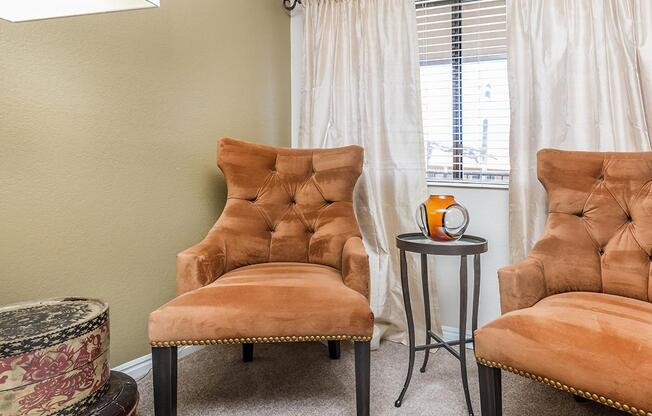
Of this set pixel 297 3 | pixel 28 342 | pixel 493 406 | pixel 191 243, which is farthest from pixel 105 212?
pixel 297 3

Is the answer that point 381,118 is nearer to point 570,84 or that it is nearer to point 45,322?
point 570,84

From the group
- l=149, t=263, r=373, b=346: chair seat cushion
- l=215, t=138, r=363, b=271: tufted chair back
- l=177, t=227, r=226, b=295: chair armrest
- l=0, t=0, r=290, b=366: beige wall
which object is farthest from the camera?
l=215, t=138, r=363, b=271: tufted chair back

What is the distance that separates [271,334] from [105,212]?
2.89 ft

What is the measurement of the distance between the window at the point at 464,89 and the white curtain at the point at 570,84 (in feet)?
0.66

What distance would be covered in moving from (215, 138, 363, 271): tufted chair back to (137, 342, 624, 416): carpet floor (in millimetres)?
512

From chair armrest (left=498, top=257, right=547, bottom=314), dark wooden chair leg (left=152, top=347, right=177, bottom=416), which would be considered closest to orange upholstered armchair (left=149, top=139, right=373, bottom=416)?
dark wooden chair leg (left=152, top=347, right=177, bottom=416)

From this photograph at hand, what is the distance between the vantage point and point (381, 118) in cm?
236

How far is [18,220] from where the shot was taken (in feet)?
4.65

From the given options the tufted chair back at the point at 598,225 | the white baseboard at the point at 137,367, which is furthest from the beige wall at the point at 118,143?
the tufted chair back at the point at 598,225

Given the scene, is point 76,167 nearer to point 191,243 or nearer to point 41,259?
point 41,259

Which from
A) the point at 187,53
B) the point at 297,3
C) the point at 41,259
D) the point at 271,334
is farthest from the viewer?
the point at 297,3

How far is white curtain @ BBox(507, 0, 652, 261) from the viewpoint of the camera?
6.01 ft

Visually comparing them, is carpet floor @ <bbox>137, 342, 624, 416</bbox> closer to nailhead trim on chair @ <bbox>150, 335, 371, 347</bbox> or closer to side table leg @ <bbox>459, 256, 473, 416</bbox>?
side table leg @ <bbox>459, 256, 473, 416</bbox>

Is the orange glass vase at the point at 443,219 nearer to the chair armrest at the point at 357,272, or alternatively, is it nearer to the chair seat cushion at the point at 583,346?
the chair armrest at the point at 357,272
